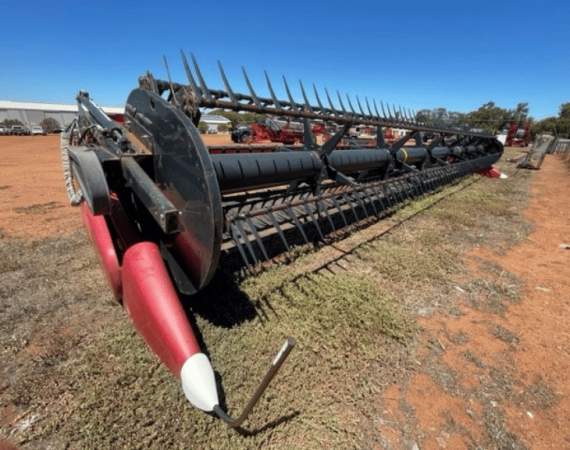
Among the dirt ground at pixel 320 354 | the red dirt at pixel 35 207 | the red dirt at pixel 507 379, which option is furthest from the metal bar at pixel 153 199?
the red dirt at pixel 35 207

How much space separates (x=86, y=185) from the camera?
1492 millimetres

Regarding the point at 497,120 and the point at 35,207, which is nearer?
the point at 35,207

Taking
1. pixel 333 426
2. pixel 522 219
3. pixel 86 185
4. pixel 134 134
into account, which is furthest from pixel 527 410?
pixel 522 219

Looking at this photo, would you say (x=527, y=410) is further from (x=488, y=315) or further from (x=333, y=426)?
(x=333, y=426)

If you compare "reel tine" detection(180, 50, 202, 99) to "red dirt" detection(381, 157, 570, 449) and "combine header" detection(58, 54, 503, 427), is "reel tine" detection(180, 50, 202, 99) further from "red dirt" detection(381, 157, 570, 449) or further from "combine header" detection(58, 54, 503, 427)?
"red dirt" detection(381, 157, 570, 449)

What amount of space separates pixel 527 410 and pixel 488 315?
100cm

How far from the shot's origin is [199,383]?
4.32 ft

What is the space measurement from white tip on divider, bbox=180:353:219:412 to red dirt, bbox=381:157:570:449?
0.99 metres

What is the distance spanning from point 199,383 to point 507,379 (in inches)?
80.9

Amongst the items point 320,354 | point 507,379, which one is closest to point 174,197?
point 320,354

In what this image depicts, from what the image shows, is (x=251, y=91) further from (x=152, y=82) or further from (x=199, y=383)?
(x=199, y=383)

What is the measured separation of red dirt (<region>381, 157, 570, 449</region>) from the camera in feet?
5.20

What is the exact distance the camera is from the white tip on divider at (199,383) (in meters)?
1.28

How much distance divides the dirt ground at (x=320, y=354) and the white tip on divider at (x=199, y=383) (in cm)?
29
